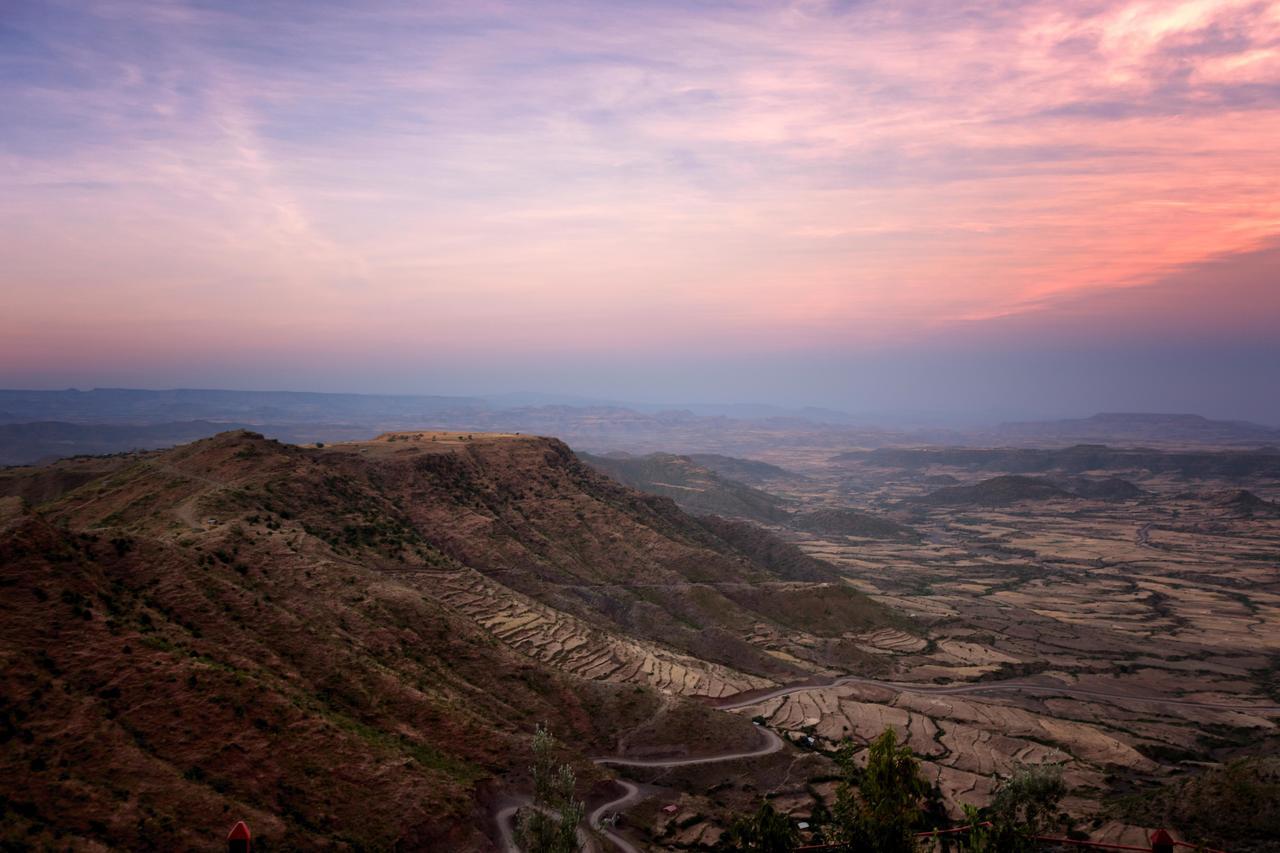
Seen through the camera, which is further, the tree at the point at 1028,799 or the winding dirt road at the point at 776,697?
the winding dirt road at the point at 776,697

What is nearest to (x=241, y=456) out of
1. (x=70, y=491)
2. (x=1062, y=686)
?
(x=70, y=491)

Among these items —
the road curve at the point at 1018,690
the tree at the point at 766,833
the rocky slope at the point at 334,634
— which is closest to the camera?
the tree at the point at 766,833

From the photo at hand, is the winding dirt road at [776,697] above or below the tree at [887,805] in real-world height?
below

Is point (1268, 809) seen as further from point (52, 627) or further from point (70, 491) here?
point (70, 491)

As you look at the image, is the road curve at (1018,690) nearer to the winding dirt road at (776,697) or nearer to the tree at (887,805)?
the winding dirt road at (776,697)

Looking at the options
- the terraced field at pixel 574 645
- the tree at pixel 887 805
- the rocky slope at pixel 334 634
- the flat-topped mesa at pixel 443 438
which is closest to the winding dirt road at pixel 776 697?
the rocky slope at pixel 334 634

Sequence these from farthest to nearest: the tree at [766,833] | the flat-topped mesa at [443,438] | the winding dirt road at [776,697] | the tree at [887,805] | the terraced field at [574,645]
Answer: the flat-topped mesa at [443,438] < the terraced field at [574,645] < the winding dirt road at [776,697] < the tree at [766,833] < the tree at [887,805]

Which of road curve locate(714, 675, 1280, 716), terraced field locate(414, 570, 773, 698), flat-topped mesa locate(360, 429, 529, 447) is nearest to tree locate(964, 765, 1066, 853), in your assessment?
terraced field locate(414, 570, 773, 698)

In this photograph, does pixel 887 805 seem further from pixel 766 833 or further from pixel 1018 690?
pixel 1018 690

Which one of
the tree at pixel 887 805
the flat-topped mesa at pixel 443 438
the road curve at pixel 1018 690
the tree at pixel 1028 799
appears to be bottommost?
→ the road curve at pixel 1018 690

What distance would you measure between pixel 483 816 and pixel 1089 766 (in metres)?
60.7

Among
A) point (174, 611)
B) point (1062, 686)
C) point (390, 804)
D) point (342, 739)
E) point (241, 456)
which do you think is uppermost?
point (241, 456)

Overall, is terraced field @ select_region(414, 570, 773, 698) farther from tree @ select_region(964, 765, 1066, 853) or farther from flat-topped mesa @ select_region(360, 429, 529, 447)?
flat-topped mesa @ select_region(360, 429, 529, 447)

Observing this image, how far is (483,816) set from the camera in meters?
47.1
